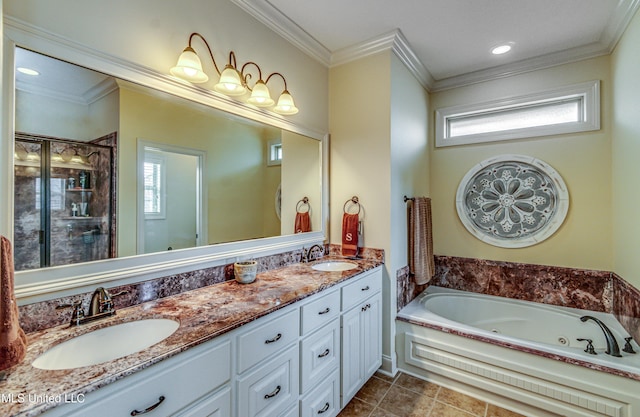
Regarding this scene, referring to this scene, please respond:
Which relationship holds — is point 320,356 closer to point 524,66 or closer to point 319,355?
point 319,355

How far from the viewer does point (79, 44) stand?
114 centimetres

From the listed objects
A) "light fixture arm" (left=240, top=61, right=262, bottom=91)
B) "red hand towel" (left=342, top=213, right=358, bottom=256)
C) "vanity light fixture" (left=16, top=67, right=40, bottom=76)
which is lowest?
"red hand towel" (left=342, top=213, right=358, bottom=256)

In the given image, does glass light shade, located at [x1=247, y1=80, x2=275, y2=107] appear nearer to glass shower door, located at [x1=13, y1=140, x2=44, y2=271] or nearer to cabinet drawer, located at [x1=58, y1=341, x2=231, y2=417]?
glass shower door, located at [x1=13, y1=140, x2=44, y2=271]

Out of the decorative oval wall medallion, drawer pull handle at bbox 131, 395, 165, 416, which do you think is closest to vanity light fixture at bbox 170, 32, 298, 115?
drawer pull handle at bbox 131, 395, 165, 416

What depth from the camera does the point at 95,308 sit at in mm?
1113

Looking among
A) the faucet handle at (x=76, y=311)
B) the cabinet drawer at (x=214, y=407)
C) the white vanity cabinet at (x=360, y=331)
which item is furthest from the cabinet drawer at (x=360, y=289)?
the faucet handle at (x=76, y=311)

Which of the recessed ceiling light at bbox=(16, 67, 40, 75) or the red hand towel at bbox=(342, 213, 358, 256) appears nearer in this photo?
the recessed ceiling light at bbox=(16, 67, 40, 75)

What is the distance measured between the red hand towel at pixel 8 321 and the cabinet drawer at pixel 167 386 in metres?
0.27

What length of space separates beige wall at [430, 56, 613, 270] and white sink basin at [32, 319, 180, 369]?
9.42 ft

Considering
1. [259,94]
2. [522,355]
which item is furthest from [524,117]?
[259,94]

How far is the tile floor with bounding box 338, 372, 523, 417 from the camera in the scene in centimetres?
186

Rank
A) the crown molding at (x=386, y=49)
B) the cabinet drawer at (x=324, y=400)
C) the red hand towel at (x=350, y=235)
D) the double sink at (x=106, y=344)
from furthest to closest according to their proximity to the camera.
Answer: the red hand towel at (x=350, y=235)
the crown molding at (x=386, y=49)
the cabinet drawer at (x=324, y=400)
the double sink at (x=106, y=344)

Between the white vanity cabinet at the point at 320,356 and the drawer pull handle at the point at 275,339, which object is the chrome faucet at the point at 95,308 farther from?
the white vanity cabinet at the point at 320,356

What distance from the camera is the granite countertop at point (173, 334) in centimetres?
69
